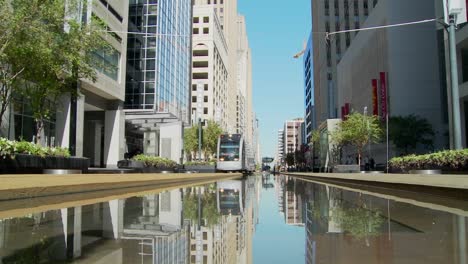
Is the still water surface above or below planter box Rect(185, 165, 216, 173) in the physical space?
below

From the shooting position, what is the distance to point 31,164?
603 inches

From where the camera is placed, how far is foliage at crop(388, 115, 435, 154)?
51.9m

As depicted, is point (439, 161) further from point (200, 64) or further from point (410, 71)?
point (200, 64)

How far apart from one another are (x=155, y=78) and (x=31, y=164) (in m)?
37.4

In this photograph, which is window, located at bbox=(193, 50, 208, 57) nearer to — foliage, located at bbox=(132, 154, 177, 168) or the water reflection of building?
foliage, located at bbox=(132, 154, 177, 168)

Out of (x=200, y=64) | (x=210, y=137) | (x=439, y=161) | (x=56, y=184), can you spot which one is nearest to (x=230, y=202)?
(x=56, y=184)

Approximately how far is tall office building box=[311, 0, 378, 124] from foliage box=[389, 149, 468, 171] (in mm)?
88038

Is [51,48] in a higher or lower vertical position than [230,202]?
higher

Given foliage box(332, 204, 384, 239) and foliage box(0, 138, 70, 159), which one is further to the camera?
foliage box(0, 138, 70, 159)

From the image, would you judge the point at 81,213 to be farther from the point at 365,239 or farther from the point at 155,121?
the point at 155,121

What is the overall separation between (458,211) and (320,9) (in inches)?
4650

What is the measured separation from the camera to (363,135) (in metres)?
48.9

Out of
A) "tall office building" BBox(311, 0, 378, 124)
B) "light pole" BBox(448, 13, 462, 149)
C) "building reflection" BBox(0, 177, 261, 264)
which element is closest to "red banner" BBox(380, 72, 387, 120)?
"light pole" BBox(448, 13, 462, 149)

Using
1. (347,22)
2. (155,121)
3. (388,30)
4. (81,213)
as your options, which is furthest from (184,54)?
(81,213)
